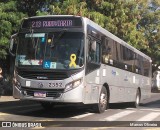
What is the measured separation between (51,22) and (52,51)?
44.1 inches

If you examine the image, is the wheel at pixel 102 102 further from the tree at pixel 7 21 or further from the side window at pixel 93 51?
the tree at pixel 7 21

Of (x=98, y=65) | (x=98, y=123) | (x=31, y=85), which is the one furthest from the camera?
(x=98, y=65)

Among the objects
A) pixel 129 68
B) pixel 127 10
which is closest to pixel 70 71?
pixel 129 68

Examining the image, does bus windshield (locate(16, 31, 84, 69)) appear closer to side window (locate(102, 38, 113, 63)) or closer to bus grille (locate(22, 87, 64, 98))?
bus grille (locate(22, 87, 64, 98))

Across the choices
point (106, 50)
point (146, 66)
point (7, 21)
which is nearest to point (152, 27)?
point (146, 66)

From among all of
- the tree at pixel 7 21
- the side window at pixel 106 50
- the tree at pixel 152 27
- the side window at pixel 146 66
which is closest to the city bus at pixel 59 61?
the side window at pixel 106 50

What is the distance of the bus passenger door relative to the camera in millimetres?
13281

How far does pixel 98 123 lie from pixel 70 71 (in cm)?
185

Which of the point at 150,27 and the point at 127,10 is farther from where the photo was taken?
the point at 150,27

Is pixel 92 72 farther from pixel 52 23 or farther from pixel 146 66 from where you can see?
pixel 146 66

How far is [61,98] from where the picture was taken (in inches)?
499

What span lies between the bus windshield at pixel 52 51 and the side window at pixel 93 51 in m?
0.50

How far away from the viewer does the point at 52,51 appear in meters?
13.0

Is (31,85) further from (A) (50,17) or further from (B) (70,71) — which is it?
(A) (50,17)
